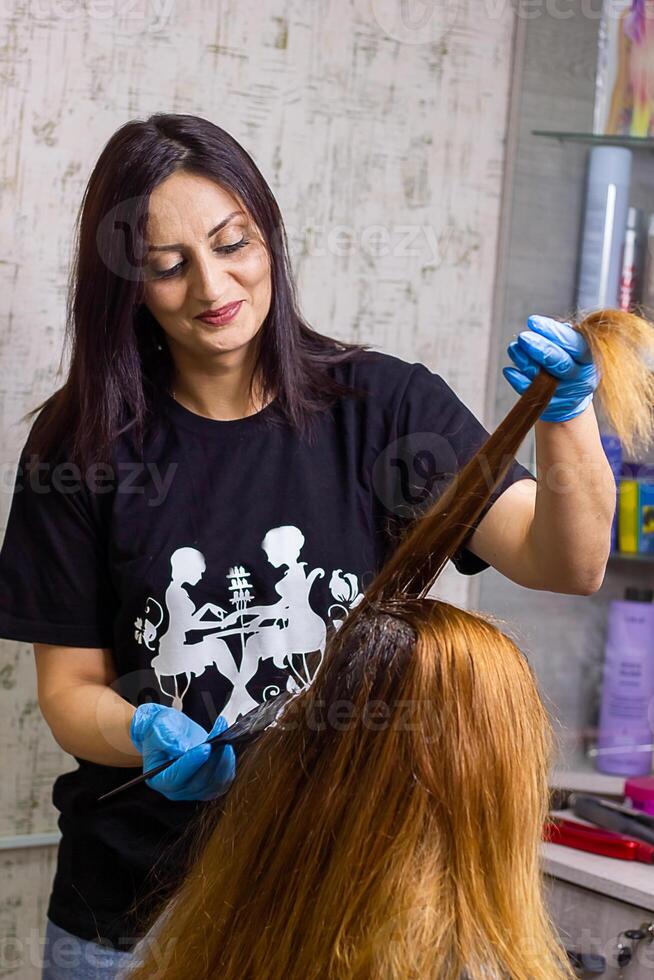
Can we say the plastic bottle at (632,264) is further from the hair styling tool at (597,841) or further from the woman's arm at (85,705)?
the woman's arm at (85,705)

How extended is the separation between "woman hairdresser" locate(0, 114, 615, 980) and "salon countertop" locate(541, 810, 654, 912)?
1.70 ft

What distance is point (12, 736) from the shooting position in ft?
5.68

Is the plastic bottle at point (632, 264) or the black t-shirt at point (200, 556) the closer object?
the black t-shirt at point (200, 556)

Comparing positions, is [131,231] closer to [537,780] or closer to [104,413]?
[104,413]

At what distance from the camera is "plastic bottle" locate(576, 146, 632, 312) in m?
1.92

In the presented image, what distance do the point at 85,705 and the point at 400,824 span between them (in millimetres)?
536

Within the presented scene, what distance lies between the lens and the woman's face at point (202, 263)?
126 cm

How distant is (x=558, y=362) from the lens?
1017 millimetres

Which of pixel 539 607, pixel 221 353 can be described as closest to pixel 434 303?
pixel 539 607

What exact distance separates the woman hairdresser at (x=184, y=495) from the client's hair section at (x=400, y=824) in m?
0.31

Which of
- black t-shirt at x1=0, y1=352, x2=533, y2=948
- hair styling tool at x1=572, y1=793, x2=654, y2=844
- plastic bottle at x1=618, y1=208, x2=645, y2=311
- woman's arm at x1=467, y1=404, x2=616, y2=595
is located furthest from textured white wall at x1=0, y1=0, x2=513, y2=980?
woman's arm at x1=467, y1=404, x2=616, y2=595

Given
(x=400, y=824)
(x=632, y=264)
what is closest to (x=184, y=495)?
(x=400, y=824)

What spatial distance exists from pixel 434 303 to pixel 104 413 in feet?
2.70

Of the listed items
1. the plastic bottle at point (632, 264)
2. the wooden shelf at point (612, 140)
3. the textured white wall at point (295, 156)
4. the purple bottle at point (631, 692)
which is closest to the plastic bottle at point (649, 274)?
the plastic bottle at point (632, 264)
